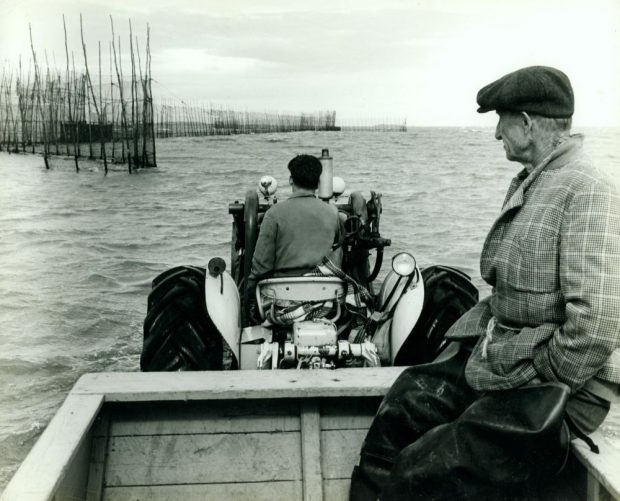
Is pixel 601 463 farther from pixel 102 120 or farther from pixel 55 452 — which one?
pixel 102 120

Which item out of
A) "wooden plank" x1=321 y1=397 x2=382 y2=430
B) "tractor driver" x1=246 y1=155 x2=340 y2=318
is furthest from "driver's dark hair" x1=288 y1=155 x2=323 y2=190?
"wooden plank" x1=321 y1=397 x2=382 y2=430

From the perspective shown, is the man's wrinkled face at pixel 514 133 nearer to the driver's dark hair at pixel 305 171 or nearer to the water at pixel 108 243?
the water at pixel 108 243

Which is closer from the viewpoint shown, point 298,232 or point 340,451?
point 340,451

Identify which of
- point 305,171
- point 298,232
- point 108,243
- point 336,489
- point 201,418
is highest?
point 305,171

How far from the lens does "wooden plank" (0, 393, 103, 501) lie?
7.61 feet

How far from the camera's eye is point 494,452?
92.7 inches

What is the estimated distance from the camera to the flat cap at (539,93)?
2451mm

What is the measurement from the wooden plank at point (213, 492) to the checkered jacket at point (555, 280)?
0.95 meters

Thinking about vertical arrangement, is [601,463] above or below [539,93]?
below

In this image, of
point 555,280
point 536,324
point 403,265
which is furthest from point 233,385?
point 403,265

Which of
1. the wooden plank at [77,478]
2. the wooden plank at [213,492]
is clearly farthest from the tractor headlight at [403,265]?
the wooden plank at [77,478]

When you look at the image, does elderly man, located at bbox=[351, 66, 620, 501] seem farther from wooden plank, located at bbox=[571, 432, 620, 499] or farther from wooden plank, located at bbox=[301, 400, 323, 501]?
wooden plank, located at bbox=[301, 400, 323, 501]

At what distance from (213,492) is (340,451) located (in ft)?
1.76

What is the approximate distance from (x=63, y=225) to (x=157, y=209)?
14.7 ft
